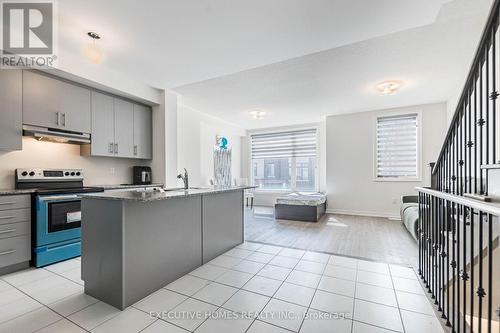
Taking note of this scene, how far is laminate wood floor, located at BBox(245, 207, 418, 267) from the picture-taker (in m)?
3.17

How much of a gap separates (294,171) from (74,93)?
5815 mm

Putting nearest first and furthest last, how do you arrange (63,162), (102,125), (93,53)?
(93,53) < (63,162) < (102,125)

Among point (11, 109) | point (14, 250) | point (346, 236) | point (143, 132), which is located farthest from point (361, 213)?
point (11, 109)

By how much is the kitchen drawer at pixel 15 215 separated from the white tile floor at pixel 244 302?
0.60 m

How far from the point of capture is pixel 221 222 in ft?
10.3

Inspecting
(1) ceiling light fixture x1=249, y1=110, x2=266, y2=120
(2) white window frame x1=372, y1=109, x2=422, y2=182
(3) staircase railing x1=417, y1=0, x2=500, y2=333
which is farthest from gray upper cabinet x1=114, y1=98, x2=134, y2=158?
(2) white window frame x1=372, y1=109, x2=422, y2=182

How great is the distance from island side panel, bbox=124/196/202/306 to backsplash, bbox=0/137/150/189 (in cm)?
230

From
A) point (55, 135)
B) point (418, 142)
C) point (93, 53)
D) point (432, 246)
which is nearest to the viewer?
point (432, 246)

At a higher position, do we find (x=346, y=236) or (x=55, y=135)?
(x=55, y=135)

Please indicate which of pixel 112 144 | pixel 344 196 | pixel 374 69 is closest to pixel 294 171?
pixel 344 196

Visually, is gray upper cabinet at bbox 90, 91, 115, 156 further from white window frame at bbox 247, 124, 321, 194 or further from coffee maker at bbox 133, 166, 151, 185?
white window frame at bbox 247, 124, 321, 194

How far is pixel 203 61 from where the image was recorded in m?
3.21

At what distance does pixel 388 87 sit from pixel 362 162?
Answer: 7.42ft

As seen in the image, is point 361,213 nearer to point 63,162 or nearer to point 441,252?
point 441,252
